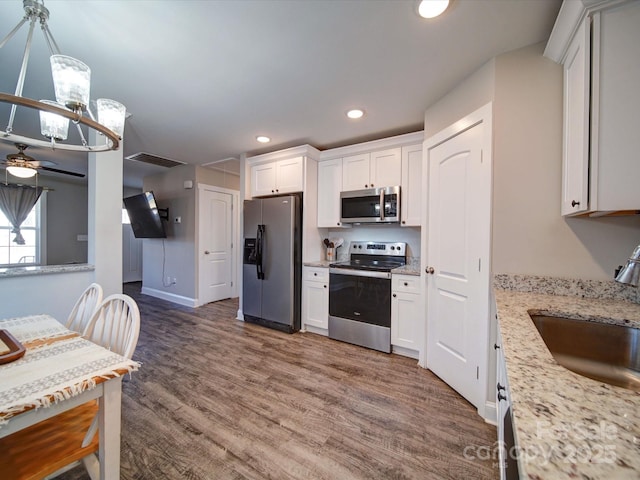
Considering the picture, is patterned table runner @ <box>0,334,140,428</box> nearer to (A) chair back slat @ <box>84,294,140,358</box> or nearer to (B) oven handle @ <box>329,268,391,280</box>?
(A) chair back slat @ <box>84,294,140,358</box>

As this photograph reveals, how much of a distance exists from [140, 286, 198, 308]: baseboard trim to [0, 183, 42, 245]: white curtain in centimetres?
218

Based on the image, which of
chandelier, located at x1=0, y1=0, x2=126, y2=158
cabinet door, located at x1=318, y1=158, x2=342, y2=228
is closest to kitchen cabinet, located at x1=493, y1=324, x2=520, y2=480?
chandelier, located at x1=0, y1=0, x2=126, y2=158

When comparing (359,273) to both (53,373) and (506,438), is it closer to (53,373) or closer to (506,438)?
(506,438)

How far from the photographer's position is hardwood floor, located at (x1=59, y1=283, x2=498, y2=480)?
1.31m

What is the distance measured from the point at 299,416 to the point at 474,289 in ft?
4.92

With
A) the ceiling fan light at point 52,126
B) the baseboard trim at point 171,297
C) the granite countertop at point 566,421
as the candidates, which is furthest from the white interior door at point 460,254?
the baseboard trim at point 171,297

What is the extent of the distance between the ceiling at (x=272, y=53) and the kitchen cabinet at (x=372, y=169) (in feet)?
1.22

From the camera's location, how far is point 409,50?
156 centimetres

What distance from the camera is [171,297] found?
4.52 metres

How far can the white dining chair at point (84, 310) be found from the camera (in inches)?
62.6

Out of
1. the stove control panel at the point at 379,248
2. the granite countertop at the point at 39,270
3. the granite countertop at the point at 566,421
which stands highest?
the stove control panel at the point at 379,248

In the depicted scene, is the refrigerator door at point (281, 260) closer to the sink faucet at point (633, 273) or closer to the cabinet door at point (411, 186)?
the cabinet door at point (411, 186)

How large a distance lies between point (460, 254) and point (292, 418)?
1680 millimetres

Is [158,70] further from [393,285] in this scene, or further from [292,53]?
[393,285]
